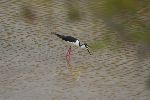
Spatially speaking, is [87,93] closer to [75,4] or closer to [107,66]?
[107,66]

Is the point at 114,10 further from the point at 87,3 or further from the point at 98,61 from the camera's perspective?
the point at 98,61

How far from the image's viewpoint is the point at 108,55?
2.02 metres

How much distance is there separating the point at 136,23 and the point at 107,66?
0.84 ft

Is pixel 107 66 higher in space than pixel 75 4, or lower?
lower

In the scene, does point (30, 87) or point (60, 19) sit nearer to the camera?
point (30, 87)

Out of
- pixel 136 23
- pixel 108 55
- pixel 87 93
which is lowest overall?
pixel 87 93

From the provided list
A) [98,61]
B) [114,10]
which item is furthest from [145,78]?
[114,10]

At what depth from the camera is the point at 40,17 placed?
2.07m

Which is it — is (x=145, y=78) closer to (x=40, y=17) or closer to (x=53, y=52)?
(x=53, y=52)

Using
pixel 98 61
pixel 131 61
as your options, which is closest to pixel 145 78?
pixel 131 61

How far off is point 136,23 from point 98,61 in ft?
0.87

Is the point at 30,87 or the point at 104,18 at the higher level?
the point at 104,18

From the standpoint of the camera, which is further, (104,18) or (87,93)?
(104,18)

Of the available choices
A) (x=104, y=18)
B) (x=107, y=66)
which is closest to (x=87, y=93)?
(x=107, y=66)
